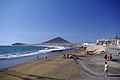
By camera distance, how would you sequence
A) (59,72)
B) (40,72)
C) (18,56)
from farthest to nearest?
(18,56) < (40,72) < (59,72)

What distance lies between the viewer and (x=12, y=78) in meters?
18.7

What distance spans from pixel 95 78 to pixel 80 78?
128 centimetres

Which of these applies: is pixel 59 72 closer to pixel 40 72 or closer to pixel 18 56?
pixel 40 72

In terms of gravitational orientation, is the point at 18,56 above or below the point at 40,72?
above

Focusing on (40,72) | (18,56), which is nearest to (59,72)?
(40,72)

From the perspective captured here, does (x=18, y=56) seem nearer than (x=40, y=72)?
No

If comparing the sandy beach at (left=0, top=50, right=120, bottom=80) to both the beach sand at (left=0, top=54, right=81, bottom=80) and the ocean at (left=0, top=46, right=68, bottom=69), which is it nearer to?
the beach sand at (left=0, top=54, right=81, bottom=80)

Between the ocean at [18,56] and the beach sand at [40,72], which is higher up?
the ocean at [18,56]

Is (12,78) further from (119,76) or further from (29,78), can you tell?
(119,76)

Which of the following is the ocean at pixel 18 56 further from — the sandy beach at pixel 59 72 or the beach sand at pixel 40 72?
the sandy beach at pixel 59 72

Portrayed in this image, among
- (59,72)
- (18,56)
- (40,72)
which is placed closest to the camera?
(59,72)

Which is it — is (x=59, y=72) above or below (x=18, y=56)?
below

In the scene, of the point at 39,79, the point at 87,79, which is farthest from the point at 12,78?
the point at 87,79

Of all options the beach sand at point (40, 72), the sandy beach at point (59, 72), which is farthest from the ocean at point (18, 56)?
the sandy beach at point (59, 72)
